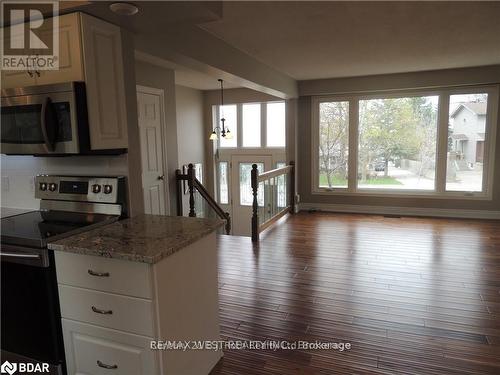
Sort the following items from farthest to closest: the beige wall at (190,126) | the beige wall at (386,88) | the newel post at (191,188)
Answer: the beige wall at (190,126)
the beige wall at (386,88)
the newel post at (191,188)

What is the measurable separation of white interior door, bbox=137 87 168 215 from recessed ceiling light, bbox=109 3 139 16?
8.45ft

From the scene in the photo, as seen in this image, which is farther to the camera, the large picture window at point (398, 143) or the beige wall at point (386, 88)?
the large picture window at point (398, 143)

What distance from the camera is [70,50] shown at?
2.03m

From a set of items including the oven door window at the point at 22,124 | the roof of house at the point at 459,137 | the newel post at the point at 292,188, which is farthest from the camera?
the newel post at the point at 292,188

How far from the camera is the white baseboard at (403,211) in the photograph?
5.88 meters

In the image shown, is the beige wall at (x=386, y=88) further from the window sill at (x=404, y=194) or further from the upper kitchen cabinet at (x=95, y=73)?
the upper kitchen cabinet at (x=95, y=73)

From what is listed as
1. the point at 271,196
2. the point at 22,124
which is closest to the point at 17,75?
the point at 22,124

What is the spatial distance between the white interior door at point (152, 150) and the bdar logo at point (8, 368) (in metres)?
2.64

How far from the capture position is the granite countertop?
1.65 m

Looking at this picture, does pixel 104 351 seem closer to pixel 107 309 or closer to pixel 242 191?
pixel 107 309

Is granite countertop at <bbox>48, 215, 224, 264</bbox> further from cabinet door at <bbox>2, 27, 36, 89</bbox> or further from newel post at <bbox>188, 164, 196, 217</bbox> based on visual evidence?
newel post at <bbox>188, 164, 196, 217</bbox>

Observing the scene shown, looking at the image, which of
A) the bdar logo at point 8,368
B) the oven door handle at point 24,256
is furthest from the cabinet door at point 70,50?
the bdar logo at point 8,368

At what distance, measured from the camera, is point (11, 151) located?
2.24 m

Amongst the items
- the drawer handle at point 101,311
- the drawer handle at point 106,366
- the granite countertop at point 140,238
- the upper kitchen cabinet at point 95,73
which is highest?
the upper kitchen cabinet at point 95,73
